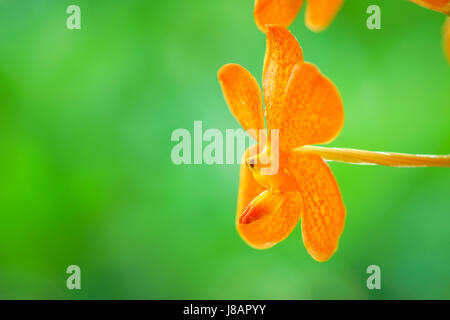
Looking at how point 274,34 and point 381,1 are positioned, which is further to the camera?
point 381,1

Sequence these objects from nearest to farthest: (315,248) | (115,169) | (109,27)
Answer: (315,248) < (115,169) < (109,27)

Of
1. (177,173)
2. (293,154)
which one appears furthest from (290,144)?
(177,173)

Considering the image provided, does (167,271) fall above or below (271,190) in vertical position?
below

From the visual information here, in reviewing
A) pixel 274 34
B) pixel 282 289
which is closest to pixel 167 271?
pixel 282 289

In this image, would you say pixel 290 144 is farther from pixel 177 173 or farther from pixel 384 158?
pixel 177 173

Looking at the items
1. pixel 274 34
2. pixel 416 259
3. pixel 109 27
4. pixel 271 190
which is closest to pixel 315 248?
pixel 271 190

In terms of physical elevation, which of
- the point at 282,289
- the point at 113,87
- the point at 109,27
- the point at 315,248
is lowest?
the point at 282,289

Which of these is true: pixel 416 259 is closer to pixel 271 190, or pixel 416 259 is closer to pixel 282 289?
pixel 282 289

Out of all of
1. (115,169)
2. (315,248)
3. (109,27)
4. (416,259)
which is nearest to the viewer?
(315,248)
